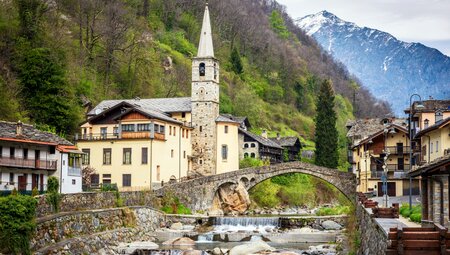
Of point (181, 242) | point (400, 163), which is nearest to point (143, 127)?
point (181, 242)

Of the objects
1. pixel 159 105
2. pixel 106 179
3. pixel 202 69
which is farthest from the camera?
pixel 202 69

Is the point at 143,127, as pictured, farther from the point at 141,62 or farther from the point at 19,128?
the point at 141,62

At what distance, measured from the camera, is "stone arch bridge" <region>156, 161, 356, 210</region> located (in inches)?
3027

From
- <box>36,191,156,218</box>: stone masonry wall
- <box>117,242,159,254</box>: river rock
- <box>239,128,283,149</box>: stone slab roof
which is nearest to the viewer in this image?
<box>36,191,156,218</box>: stone masonry wall

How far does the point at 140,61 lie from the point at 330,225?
1908 inches

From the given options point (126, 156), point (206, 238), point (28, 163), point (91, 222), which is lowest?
point (206, 238)

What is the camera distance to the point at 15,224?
35812mm

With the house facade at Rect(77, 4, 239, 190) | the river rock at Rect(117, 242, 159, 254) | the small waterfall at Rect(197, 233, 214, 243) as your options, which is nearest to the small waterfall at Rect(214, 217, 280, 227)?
the small waterfall at Rect(197, 233, 214, 243)

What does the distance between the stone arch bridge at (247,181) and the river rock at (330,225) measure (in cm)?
1302

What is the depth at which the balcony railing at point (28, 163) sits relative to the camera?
1927 inches

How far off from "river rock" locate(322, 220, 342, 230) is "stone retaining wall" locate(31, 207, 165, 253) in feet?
49.1

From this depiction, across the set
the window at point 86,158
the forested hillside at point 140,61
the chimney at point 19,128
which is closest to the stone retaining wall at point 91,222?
the chimney at point 19,128

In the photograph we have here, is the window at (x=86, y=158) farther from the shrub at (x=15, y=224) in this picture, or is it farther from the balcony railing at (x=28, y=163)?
the shrub at (x=15, y=224)

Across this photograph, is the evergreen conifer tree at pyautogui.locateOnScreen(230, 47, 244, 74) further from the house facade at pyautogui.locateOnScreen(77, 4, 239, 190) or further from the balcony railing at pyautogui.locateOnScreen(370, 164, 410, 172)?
the balcony railing at pyautogui.locateOnScreen(370, 164, 410, 172)
